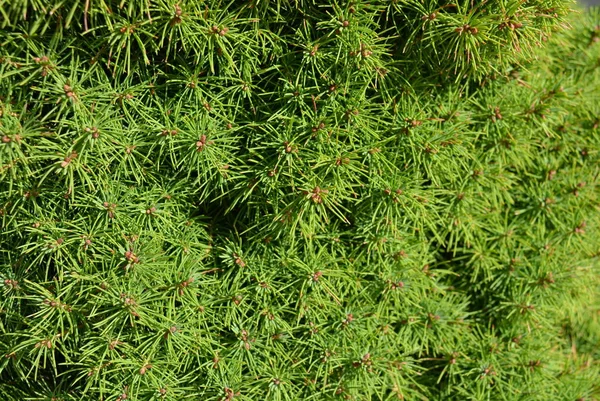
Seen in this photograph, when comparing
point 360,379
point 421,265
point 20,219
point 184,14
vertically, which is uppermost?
point 184,14

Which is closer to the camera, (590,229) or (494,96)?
(494,96)

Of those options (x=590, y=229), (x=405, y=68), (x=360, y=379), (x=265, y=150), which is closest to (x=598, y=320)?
(x=590, y=229)

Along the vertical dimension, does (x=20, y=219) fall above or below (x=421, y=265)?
above

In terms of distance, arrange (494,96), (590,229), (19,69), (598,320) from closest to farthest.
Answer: (19,69) → (494,96) → (590,229) → (598,320)

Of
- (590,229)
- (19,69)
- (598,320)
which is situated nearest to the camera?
(19,69)

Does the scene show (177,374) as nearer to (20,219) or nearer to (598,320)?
(20,219)

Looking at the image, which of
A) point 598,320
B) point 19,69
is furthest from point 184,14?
point 598,320
